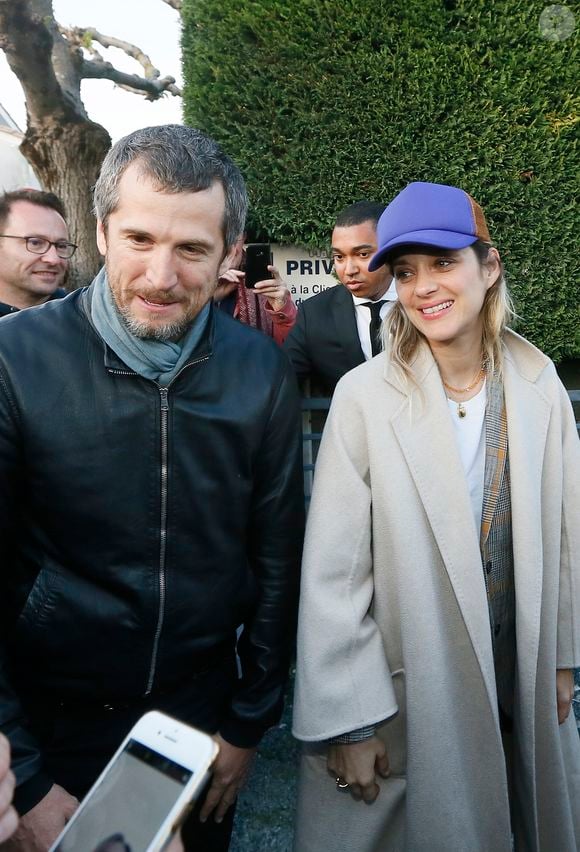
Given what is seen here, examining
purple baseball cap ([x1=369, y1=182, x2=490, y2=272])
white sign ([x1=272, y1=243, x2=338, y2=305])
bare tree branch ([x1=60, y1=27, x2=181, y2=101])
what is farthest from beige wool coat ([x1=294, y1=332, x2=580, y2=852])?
bare tree branch ([x1=60, y1=27, x2=181, y2=101])

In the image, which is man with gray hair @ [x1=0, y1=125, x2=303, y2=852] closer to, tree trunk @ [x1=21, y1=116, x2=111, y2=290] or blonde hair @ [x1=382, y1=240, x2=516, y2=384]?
blonde hair @ [x1=382, y1=240, x2=516, y2=384]

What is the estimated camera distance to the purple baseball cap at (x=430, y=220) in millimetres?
1859

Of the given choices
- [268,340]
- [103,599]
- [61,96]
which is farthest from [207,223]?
[61,96]

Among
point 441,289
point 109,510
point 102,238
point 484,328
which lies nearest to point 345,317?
point 484,328

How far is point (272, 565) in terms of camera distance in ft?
6.01

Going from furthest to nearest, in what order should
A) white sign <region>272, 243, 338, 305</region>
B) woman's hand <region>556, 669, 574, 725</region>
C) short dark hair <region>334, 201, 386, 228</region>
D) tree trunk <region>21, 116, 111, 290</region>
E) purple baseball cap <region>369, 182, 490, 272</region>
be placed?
tree trunk <region>21, 116, 111, 290</region> < white sign <region>272, 243, 338, 305</region> < short dark hair <region>334, 201, 386, 228</region> < woman's hand <region>556, 669, 574, 725</region> < purple baseball cap <region>369, 182, 490, 272</region>

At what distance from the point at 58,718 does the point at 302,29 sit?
5.02 metres

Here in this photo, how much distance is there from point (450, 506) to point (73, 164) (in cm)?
631

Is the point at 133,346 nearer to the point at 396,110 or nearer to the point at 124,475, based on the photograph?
the point at 124,475

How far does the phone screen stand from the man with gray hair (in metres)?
0.44

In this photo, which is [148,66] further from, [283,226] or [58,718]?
[58,718]

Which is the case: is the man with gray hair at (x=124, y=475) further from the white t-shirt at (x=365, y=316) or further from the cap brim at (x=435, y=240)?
the white t-shirt at (x=365, y=316)

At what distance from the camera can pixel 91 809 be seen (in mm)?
1067

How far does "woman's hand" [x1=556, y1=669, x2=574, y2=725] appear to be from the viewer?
199 cm
